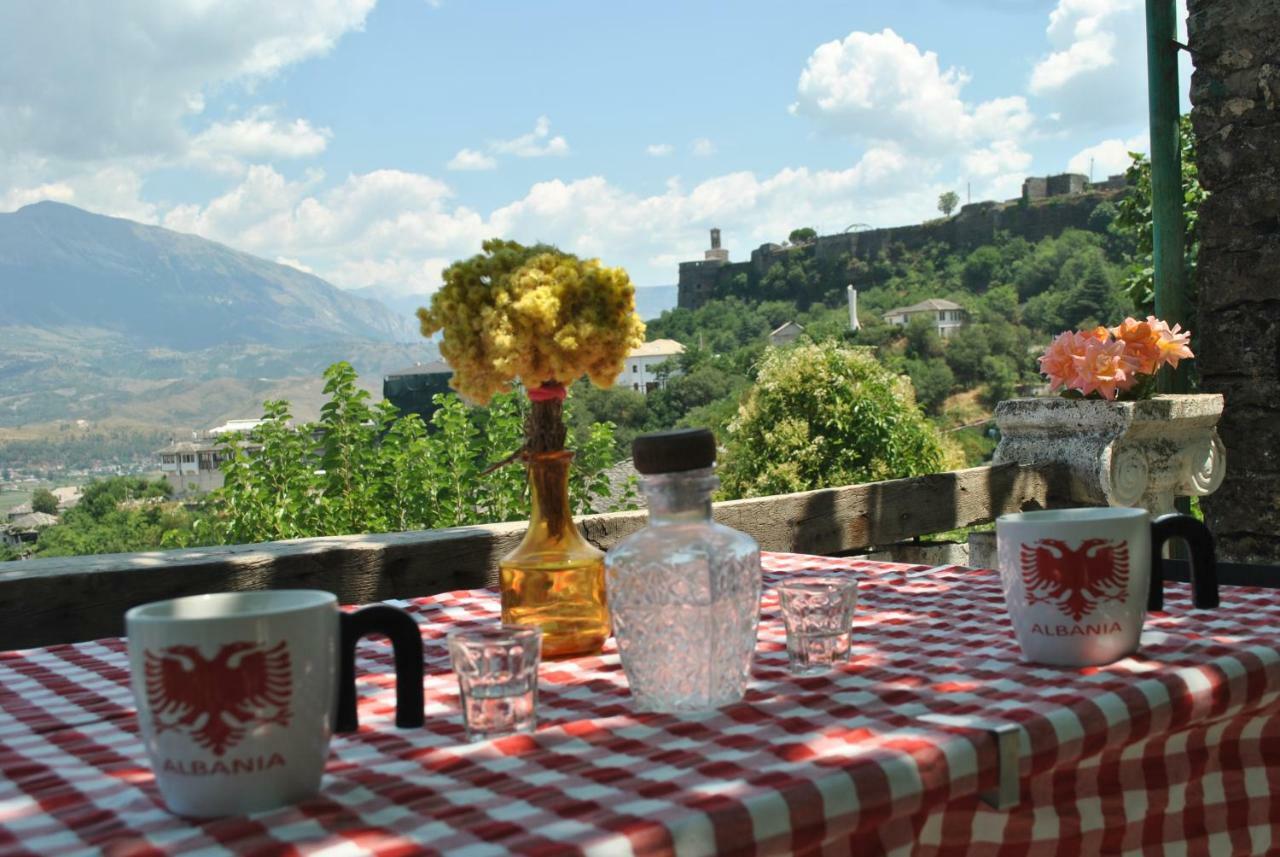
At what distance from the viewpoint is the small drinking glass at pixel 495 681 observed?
0.77m

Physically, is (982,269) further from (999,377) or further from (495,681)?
(495,681)

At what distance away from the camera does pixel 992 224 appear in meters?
67.9

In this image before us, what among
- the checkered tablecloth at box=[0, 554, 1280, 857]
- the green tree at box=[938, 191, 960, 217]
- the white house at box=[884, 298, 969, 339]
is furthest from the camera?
the green tree at box=[938, 191, 960, 217]

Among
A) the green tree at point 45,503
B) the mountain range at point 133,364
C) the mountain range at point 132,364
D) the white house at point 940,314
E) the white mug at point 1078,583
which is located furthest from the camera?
the mountain range at point 132,364

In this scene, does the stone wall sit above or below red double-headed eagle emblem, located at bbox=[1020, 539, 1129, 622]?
above

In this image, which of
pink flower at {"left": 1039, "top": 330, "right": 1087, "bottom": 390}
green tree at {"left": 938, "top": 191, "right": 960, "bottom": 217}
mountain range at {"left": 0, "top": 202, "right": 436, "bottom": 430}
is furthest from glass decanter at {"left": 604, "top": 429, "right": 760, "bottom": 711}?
green tree at {"left": 938, "top": 191, "right": 960, "bottom": 217}

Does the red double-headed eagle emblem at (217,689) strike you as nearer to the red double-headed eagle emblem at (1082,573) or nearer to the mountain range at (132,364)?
the red double-headed eagle emblem at (1082,573)

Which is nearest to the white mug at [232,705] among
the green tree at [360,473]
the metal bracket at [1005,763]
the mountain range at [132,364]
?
the metal bracket at [1005,763]

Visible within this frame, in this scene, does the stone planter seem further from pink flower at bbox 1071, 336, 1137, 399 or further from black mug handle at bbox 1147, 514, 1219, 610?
black mug handle at bbox 1147, 514, 1219, 610

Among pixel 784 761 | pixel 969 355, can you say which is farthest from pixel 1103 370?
Result: pixel 969 355

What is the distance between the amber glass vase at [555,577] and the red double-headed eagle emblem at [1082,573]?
1.29 feet

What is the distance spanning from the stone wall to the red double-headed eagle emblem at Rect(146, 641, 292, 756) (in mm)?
2726

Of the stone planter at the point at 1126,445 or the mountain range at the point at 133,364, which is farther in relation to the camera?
the mountain range at the point at 133,364

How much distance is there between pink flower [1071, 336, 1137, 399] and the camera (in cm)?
250
